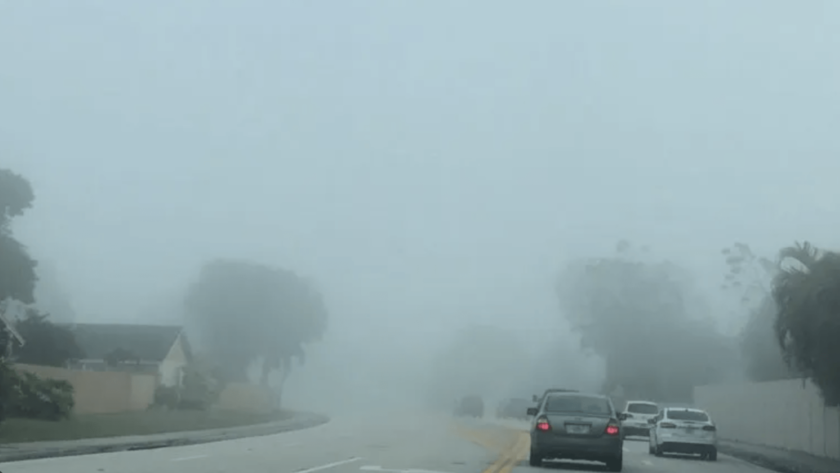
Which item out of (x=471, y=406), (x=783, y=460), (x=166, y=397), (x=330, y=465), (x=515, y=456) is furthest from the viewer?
(x=471, y=406)

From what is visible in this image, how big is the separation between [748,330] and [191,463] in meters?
54.3

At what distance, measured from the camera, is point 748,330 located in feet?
233

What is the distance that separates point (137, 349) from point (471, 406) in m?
33.5

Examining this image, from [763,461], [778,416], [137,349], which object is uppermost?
[137,349]

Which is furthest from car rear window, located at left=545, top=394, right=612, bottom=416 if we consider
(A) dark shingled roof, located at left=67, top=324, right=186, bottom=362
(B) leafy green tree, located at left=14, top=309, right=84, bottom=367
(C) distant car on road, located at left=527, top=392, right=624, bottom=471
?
(A) dark shingled roof, located at left=67, top=324, right=186, bottom=362

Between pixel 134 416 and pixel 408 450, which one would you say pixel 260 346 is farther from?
pixel 408 450

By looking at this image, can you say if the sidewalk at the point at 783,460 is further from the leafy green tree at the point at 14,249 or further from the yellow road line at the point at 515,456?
the leafy green tree at the point at 14,249

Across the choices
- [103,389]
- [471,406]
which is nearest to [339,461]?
[103,389]

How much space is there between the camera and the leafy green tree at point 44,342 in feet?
192

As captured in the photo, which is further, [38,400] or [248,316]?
[248,316]

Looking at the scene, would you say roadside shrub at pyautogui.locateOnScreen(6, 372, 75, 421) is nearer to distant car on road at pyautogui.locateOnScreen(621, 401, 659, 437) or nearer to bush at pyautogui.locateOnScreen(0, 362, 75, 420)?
bush at pyautogui.locateOnScreen(0, 362, 75, 420)

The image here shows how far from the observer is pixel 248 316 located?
104 m

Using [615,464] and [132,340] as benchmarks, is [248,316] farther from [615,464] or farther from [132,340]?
[615,464]

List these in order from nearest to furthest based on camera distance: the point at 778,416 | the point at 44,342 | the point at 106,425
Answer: the point at 778,416 < the point at 106,425 < the point at 44,342
